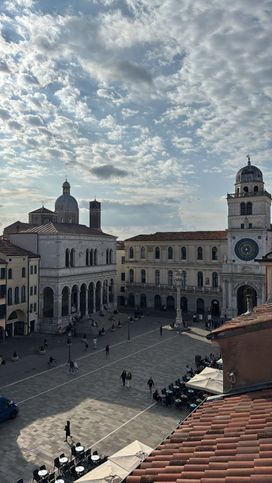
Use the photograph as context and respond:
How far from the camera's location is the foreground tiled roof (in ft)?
19.6

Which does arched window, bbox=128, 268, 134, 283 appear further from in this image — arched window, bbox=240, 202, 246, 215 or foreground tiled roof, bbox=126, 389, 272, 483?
foreground tiled roof, bbox=126, 389, 272, 483

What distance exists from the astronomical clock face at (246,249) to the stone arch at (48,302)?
2781cm


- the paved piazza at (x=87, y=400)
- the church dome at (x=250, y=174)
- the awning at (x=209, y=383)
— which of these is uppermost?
the church dome at (x=250, y=174)

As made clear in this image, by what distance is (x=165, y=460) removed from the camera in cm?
732

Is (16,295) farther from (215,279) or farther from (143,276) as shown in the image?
(215,279)

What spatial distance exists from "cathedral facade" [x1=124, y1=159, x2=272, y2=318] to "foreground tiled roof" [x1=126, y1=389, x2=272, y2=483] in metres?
46.1

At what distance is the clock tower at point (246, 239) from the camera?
183ft

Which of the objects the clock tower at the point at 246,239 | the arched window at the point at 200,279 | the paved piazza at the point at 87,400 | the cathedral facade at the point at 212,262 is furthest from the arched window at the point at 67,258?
the clock tower at the point at 246,239

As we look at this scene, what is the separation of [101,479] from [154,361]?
22670mm

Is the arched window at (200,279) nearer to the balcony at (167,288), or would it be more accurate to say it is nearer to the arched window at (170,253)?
the balcony at (167,288)

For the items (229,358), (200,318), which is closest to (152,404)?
(229,358)

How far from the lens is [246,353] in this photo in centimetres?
1116

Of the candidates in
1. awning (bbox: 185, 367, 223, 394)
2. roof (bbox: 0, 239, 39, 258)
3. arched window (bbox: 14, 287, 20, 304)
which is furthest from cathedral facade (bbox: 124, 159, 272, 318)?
awning (bbox: 185, 367, 223, 394)

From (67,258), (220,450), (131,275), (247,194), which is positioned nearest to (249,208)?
(247,194)
